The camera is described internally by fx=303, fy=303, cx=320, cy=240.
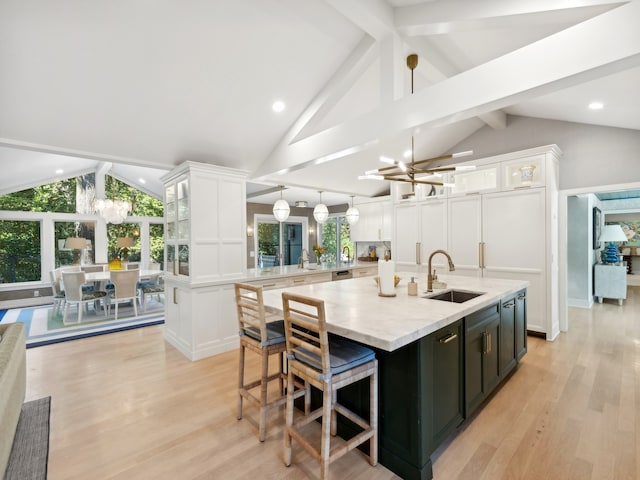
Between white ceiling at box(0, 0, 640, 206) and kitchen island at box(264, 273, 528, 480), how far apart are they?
1517mm

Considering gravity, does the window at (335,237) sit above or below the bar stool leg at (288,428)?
above

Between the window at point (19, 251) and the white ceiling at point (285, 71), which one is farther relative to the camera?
the window at point (19, 251)

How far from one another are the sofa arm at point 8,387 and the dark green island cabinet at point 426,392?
194 cm

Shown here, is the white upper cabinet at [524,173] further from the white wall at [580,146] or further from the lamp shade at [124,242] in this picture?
the lamp shade at [124,242]

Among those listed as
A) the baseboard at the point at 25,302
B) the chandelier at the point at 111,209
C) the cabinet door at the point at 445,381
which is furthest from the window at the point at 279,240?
the cabinet door at the point at 445,381

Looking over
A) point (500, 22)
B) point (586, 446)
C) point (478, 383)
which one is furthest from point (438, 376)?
point (500, 22)

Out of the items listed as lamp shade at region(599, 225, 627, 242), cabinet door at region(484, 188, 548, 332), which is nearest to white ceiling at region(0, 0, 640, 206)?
cabinet door at region(484, 188, 548, 332)

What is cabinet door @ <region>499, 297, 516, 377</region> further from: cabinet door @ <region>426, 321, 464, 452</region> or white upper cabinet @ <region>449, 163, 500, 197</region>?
white upper cabinet @ <region>449, 163, 500, 197</region>

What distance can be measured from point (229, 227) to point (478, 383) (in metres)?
3.10

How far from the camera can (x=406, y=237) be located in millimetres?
5480

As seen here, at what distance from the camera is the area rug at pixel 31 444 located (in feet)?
5.95

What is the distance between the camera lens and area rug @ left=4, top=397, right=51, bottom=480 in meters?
1.81

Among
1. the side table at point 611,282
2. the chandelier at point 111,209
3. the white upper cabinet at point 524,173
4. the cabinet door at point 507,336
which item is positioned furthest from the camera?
the side table at point 611,282

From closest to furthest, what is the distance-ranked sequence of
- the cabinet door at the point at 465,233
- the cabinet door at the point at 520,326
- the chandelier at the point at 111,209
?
the cabinet door at the point at 520,326 → the cabinet door at the point at 465,233 → the chandelier at the point at 111,209
